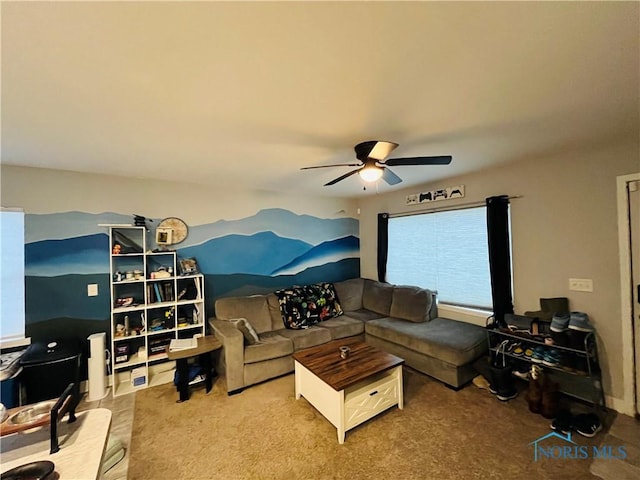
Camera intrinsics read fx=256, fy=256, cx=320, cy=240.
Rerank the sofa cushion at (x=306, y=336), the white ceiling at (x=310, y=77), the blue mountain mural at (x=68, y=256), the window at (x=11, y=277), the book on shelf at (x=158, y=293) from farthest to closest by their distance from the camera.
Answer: the sofa cushion at (x=306, y=336) < the book on shelf at (x=158, y=293) < the blue mountain mural at (x=68, y=256) < the window at (x=11, y=277) < the white ceiling at (x=310, y=77)

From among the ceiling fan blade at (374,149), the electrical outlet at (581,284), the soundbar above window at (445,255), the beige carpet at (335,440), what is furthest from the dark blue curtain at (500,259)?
the ceiling fan blade at (374,149)

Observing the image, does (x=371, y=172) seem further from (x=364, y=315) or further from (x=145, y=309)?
(x=145, y=309)

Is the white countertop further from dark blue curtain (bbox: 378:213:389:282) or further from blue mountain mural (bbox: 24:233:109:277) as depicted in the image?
dark blue curtain (bbox: 378:213:389:282)

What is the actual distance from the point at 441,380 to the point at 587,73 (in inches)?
112

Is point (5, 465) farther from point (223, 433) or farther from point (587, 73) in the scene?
point (587, 73)

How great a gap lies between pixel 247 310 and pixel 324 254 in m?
1.77

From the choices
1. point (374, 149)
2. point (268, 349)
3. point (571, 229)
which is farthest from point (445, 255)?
point (268, 349)

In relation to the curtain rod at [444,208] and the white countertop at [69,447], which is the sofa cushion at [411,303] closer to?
the curtain rod at [444,208]

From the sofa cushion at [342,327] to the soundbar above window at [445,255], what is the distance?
1.18 meters

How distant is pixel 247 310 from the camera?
11.3 ft

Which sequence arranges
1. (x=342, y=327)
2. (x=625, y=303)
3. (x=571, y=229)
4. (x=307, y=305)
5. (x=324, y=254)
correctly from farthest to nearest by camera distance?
1. (x=324, y=254)
2. (x=307, y=305)
3. (x=342, y=327)
4. (x=571, y=229)
5. (x=625, y=303)

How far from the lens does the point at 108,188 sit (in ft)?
10.0

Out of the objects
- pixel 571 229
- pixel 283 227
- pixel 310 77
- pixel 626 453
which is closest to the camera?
pixel 310 77

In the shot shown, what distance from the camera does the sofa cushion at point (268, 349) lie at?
2863 mm
